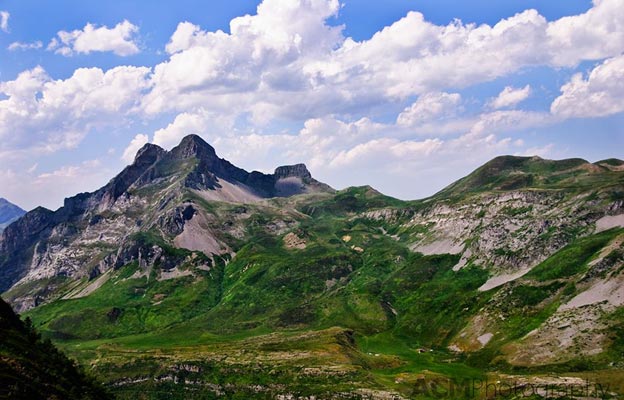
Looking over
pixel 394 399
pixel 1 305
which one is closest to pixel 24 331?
pixel 1 305

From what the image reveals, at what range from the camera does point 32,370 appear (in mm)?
102500

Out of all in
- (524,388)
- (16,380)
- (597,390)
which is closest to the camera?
(16,380)

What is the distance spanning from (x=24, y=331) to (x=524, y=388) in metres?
170

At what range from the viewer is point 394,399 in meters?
198

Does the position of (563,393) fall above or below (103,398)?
below

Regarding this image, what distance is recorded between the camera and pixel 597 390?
595 feet

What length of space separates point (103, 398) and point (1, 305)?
38.6m

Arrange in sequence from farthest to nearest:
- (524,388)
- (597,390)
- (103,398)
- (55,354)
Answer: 1. (524,388)
2. (597,390)
3. (55,354)
4. (103,398)

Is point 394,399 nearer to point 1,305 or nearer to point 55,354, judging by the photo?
point 55,354

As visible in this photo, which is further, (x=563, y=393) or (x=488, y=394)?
(x=488, y=394)

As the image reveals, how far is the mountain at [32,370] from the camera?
9125 centimetres

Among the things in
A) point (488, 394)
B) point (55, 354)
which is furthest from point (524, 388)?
point (55, 354)

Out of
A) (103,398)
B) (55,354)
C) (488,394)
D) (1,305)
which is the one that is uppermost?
(1,305)

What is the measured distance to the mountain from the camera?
299 ft
